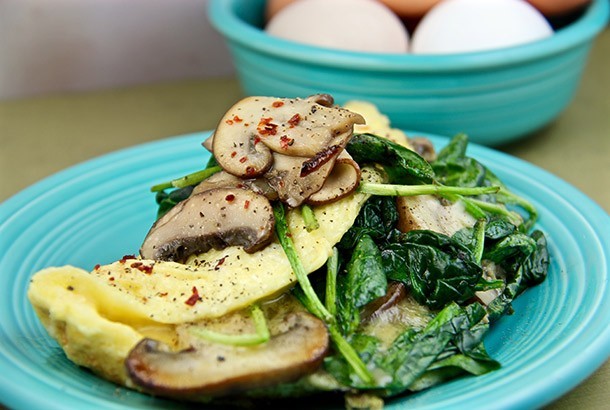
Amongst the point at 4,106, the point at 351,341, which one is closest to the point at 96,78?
the point at 4,106

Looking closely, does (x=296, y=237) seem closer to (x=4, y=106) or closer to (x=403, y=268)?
(x=403, y=268)

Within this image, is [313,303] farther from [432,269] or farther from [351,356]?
[432,269]

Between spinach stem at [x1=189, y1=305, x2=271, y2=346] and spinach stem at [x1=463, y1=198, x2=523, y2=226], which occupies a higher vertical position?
spinach stem at [x1=189, y1=305, x2=271, y2=346]

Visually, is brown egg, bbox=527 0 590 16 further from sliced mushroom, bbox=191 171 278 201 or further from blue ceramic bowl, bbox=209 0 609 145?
sliced mushroom, bbox=191 171 278 201

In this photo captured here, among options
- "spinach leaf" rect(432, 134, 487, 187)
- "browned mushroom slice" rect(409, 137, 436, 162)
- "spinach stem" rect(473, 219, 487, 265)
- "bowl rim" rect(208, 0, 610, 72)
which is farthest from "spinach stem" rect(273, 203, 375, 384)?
"bowl rim" rect(208, 0, 610, 72)

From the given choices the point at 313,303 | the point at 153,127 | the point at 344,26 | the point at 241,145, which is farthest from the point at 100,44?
the point at 313,303

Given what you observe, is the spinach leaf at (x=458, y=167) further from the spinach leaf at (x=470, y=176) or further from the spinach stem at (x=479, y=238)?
the spinach stem at (x=479, y=238)
